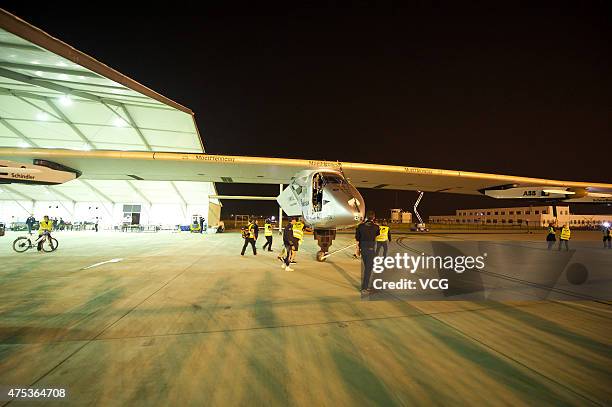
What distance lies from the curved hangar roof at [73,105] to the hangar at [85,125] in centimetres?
4

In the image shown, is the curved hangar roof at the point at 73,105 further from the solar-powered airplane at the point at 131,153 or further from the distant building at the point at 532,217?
the distant building at the point at 532,217

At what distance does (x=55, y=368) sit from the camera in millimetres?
2834

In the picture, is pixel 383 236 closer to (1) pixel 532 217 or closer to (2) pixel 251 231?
(2) pixel 251 231

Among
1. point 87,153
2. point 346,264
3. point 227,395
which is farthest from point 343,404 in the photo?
point 87,153

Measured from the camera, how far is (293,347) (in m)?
3.34

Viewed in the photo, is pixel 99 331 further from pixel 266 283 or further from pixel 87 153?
pixel 87 153

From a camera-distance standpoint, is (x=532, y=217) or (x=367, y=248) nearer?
(x=367, y=248)

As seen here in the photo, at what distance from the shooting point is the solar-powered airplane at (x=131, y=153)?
9.07 m

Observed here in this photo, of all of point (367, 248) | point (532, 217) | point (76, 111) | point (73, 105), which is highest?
point (73, 105)

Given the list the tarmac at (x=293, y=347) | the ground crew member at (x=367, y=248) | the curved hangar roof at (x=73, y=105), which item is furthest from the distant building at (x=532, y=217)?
the curved hangar roof at (x=73, y=105)

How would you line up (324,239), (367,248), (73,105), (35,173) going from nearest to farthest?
(367,248)
(324,239)
(35,173)
(73,105)

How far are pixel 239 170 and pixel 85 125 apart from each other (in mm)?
10650

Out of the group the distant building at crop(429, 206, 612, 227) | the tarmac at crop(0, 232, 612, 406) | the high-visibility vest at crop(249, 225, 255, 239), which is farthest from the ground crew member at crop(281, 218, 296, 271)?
the distant building at crop(429, 206, 612, 227)

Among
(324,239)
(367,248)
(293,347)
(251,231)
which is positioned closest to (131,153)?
(251,231)
